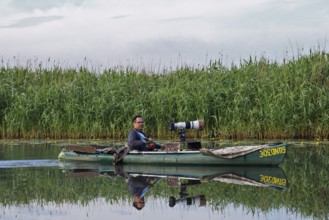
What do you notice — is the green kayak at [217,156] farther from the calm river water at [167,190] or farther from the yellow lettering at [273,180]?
the yellow lettering at [273,180]

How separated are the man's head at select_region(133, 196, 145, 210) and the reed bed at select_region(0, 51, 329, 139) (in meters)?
8.93

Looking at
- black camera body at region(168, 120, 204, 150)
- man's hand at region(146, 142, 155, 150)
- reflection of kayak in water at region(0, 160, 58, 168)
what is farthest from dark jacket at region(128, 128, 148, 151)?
reflection of kayak in water at region(0, 160, 58, 168)

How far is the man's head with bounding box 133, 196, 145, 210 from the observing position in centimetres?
927

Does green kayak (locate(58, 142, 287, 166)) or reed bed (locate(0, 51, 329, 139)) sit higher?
reed bed (locate(0, 51, 329, 139))

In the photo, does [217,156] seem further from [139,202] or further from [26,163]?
[139,202]

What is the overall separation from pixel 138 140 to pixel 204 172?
1.71m

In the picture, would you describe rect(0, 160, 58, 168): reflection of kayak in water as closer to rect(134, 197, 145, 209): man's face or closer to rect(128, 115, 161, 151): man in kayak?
rect(128, 115, 161, 151): man in kayak

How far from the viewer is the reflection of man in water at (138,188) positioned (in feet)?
31.4

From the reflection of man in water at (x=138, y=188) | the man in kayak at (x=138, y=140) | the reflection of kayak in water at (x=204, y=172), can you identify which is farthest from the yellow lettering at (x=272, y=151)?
the reflection of man in water at (x=138, y=188)

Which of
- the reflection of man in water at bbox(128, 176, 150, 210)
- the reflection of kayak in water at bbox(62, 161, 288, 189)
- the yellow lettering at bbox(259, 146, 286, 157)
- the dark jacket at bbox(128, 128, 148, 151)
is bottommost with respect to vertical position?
the reflection of man in water at bbox(128, 176, 150, 210)

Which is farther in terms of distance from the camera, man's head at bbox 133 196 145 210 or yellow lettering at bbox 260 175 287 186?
yellow lettering at bbox 260 175 287 186

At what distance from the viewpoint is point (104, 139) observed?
64.8ft

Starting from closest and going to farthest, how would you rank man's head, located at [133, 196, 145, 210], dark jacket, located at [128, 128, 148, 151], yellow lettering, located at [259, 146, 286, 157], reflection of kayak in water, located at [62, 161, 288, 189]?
man's head, located at [133, 196, 145, 210] < reflection of kayak in water, located at [62, 161, 288, 189] < yellow lettering, located at [259, 146, 286, 157] < dark jacket, located at [128, 128, 148, 151]

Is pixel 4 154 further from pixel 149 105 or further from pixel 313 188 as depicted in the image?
pixel 313 188
